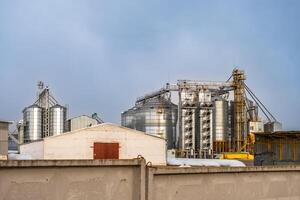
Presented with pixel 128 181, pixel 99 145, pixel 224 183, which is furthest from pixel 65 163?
pixel 99 145

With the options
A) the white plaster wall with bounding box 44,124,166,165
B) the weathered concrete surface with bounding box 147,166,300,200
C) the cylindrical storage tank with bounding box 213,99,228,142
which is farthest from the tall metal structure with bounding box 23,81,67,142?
the weathered concrete surface with bounding box 147,166,300,200

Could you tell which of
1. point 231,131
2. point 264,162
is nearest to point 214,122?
point 231,131

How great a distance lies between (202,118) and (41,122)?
1748 cm

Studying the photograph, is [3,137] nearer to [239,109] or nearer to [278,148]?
[278,148]

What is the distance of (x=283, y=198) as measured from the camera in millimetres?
12945

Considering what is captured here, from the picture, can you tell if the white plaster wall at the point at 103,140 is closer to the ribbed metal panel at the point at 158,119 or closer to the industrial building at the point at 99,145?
the industrial building at the point at 99,145

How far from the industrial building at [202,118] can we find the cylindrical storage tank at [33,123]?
11.3 m

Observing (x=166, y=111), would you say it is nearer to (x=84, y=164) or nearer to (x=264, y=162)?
(x=264, y=162)

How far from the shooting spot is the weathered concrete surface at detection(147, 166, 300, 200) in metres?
10.0

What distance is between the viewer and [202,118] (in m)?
49.7

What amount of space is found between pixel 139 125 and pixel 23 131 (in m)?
12.7

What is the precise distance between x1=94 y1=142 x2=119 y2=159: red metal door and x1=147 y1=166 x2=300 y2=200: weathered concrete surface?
18837 millimetres

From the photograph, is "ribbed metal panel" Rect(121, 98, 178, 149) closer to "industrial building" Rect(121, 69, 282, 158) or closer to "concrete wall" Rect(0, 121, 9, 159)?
"industrial building" Rect(121, 69, 282, 158)

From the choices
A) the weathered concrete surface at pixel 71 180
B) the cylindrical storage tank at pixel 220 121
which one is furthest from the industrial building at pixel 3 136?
the cylindrical storage tank at pixel 220 121
